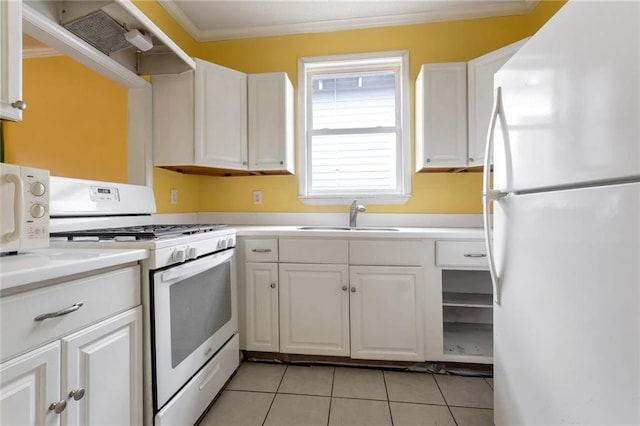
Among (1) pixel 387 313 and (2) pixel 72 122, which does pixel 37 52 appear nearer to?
(2) pixel 72 122

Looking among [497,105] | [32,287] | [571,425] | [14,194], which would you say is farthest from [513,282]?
[14,194]

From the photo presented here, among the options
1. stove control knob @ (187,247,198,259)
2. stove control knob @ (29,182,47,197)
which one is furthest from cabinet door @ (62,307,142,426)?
stove control knob @ (29,182,47,197)

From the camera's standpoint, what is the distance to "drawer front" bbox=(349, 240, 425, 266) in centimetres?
176

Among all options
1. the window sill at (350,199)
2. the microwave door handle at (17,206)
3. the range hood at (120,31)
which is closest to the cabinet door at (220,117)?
the range hood at (120,31)

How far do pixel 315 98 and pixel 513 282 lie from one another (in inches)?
81.6

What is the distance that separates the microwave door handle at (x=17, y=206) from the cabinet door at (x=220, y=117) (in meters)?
1.18

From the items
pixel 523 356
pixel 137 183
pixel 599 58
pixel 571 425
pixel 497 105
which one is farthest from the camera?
pixel 137 183

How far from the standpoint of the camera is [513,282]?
3.44 ft

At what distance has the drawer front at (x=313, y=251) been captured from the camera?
5.95ft

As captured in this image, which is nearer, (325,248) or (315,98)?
(325,248)

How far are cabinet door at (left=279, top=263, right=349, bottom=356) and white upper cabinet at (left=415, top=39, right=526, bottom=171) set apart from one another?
3.57ft

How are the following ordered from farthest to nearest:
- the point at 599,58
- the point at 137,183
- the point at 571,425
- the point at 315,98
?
the point at 315,98 < the point at 137,183 < the point at 571,425 < the point at 599,58

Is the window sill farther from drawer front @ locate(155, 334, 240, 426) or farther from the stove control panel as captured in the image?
drawer front @ locate(155, 334, 240, 426)

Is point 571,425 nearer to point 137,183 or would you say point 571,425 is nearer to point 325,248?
point 325,248
